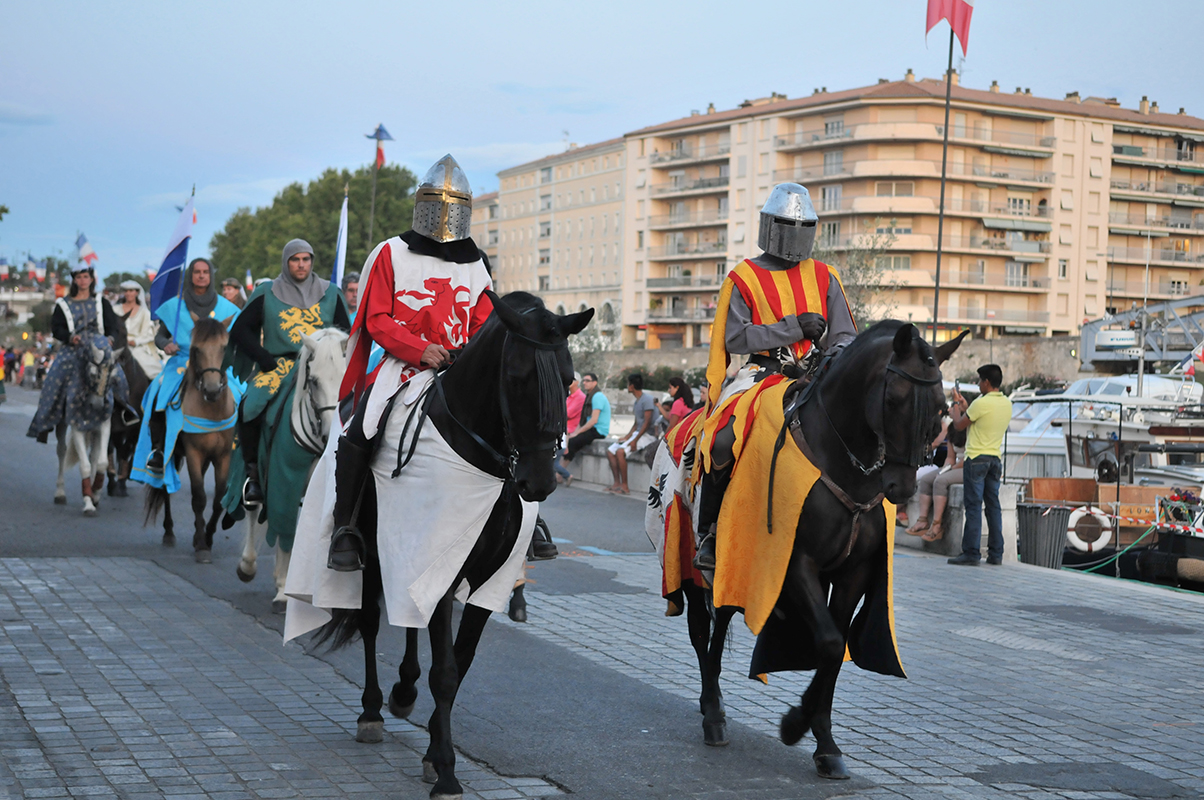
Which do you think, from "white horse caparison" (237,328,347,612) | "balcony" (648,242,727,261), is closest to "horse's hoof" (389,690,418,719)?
"white horse caparison" (237,328,347,612)

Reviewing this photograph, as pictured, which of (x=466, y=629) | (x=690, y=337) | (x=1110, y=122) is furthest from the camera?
(x=690, y=337)

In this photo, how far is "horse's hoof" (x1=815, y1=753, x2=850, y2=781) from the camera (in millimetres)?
5957

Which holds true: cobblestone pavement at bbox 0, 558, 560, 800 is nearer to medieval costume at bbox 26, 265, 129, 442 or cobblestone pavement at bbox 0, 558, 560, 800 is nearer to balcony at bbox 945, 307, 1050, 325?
medieval costume at bbox 26, 265, 129, 442

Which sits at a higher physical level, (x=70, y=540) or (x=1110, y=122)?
(x=1110, y=122)

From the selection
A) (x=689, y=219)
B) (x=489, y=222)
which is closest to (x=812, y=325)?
(x=689, y=219)

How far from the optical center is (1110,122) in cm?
10694

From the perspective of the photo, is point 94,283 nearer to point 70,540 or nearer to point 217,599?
point 70,540

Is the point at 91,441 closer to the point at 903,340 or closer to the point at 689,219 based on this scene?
the point at 903,340

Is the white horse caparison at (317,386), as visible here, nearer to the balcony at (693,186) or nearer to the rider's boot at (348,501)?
the rider's boot at (348,501)

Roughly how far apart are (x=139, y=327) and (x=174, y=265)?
1.80 meters

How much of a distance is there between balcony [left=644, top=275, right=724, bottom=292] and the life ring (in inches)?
3745

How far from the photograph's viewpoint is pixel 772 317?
694cm

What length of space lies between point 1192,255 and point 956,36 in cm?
9240

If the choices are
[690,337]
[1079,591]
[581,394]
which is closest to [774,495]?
[1079,591]
